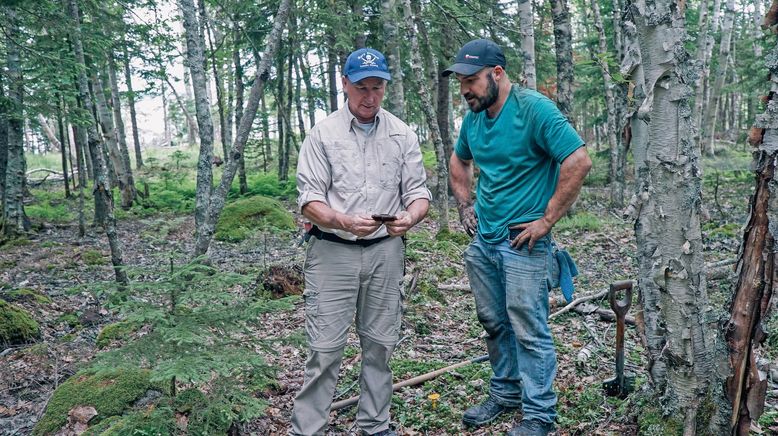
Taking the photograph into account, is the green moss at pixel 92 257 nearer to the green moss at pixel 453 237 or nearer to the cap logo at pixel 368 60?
the green moss at pixel 453 237

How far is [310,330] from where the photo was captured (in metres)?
3.60

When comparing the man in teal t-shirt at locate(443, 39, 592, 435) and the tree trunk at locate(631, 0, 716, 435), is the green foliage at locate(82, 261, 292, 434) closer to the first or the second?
the man in teal t-shirt at locate(443, 39, 592, 435)

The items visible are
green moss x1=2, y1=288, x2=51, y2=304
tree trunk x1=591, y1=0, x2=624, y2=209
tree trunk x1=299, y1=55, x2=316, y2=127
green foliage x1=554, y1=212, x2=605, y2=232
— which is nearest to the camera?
green moss x1=2, y1=288, x2=51, y2=304

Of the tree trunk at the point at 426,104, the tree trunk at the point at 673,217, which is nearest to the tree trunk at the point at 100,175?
the tree trunk at the point at 426,104

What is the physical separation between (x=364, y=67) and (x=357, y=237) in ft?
3.54

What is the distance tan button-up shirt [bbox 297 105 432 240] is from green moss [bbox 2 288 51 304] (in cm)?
581

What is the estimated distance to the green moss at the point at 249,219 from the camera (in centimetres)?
1226

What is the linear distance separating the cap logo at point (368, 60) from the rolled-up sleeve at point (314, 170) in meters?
0.53

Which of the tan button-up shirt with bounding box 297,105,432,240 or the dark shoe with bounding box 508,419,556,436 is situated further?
the tan button-up shirt with bounding box 297,105,432,240

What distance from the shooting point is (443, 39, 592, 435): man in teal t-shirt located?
339cm

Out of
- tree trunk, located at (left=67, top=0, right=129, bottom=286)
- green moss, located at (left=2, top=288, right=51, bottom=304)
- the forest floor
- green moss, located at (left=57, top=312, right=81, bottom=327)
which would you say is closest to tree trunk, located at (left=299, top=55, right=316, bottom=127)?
the forest floor

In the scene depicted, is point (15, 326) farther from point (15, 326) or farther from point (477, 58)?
point (477, 58)

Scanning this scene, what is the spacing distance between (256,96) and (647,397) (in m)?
4.45

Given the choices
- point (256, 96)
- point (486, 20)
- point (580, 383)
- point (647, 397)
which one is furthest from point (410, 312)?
point (486, 20)
